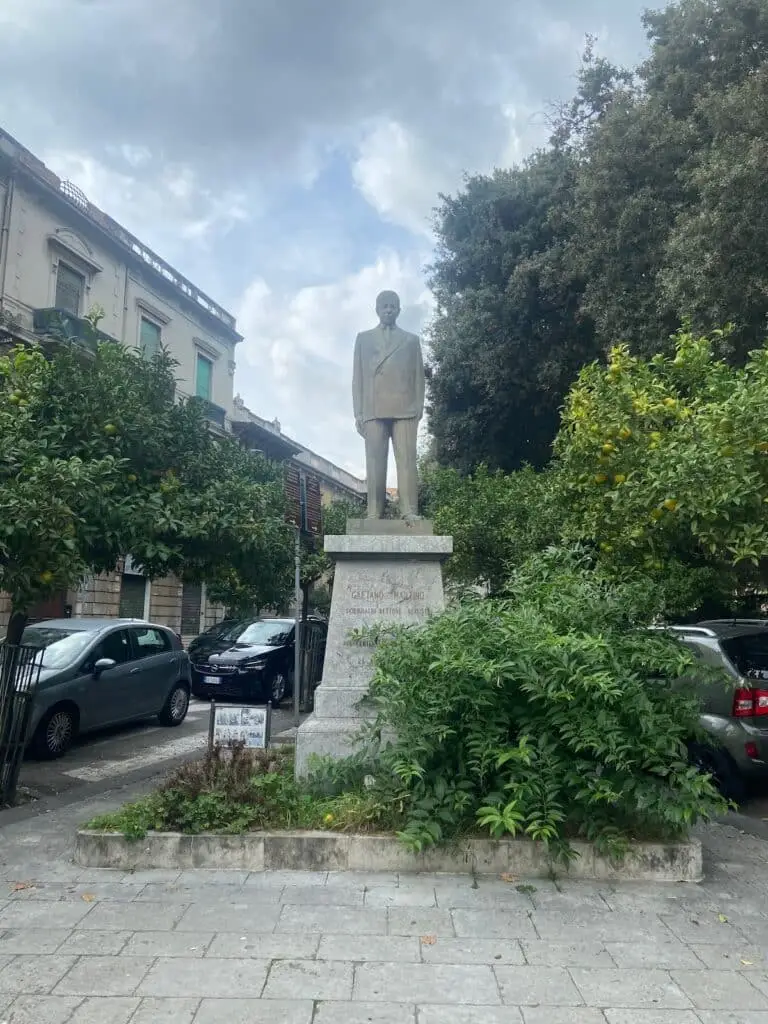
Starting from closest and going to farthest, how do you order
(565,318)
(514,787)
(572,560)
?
(514,787), (572,560), (565,318)

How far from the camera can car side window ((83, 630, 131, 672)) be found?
1053 cm

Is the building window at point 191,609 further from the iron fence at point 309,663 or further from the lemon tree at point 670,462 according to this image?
the lemon tree at point 670,462

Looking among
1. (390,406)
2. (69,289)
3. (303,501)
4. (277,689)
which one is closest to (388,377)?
(390,406)

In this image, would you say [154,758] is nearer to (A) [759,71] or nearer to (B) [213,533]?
(B) [213,533]

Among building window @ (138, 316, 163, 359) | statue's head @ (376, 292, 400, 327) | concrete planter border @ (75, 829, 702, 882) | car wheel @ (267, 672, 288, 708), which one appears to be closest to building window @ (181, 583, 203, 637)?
building window @ (138, 316, 163, 359)

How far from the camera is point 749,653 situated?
26.3 feet

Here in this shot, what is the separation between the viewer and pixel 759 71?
34.4 feet

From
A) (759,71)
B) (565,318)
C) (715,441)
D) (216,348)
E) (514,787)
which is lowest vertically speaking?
(514,787)

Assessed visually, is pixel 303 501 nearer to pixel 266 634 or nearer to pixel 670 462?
pixel 266 634

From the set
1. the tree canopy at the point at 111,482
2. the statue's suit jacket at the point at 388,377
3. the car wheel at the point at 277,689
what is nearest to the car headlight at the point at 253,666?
the car wheel at the point at 277,689

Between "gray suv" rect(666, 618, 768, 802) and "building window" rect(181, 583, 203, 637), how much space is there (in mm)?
20598

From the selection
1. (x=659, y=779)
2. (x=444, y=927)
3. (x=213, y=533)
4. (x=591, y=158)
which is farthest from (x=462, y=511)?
(x=444, y=927)

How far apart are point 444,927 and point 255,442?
88.8ft

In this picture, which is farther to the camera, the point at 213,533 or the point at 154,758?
the point at 154,758
